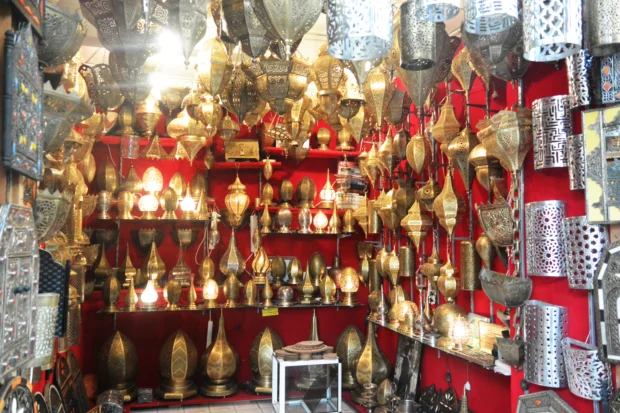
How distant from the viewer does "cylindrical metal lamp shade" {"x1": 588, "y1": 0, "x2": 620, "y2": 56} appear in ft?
5.70

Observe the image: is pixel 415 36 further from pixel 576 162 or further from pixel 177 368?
pixel 177 368

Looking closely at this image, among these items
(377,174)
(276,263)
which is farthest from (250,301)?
(377,174)

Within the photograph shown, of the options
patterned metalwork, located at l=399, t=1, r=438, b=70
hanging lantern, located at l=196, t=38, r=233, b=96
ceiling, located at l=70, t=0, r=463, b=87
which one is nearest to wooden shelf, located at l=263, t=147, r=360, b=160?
ceiling, located at l=70, t=0, r=463, b=87

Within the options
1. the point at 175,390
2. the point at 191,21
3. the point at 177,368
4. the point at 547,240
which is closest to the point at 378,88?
the point at 547,240

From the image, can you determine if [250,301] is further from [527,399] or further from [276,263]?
[527,399]

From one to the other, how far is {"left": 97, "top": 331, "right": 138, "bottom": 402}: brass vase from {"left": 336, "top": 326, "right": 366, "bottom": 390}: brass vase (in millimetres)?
1895

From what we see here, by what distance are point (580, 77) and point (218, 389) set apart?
3.97m

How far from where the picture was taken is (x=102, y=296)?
4871 mm

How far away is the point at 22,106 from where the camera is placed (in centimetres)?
129

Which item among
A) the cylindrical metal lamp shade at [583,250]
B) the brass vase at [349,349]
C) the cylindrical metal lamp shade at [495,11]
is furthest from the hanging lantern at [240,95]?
the brass vase at [349,349]

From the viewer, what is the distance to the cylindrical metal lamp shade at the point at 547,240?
84.5 inches

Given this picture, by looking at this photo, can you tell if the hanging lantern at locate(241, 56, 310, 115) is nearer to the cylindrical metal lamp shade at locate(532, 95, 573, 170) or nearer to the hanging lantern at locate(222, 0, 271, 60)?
the hanging lantern at locate(222, 0, 271, 60)

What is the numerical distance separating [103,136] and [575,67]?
13.5ft

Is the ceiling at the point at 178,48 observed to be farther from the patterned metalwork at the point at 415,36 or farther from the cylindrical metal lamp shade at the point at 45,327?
the cylindrical metal lamp shade at the point at 45,327
